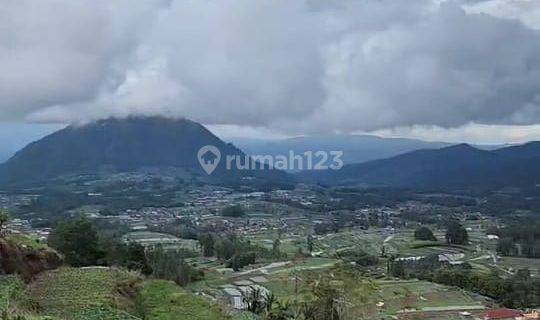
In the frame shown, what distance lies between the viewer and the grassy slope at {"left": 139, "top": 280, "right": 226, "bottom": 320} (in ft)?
38.5

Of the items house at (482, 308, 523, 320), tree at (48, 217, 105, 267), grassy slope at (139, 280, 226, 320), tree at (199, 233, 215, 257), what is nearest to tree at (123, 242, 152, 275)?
tree at (48, 217, 105, 267)

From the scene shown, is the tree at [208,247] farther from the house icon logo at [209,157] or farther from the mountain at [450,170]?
the mountain at [450,170]

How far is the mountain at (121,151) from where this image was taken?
93.1m

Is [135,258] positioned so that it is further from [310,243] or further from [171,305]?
[310,243]

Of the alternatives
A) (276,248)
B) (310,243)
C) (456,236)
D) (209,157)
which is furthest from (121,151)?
(456,236)

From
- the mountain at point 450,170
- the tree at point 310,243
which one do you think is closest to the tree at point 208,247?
the tree at point 310,243

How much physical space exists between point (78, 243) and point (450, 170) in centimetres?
11049

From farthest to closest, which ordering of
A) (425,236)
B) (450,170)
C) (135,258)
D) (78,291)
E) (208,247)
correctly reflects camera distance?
(450,170) < (425,236) < (208,247) < (135,258) < (78,291)

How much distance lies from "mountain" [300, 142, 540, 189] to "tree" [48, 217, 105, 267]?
290 ft

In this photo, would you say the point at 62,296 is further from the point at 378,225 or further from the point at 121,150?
the point at 121,150

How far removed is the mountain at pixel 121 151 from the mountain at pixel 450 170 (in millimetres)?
19512

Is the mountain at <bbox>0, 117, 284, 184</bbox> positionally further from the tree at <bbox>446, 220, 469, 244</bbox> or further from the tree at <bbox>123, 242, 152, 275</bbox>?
the tree at <bbox>123, 242, 152, 275</bbox>

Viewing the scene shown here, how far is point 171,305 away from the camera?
12.3 metres

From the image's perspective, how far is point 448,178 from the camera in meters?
115
